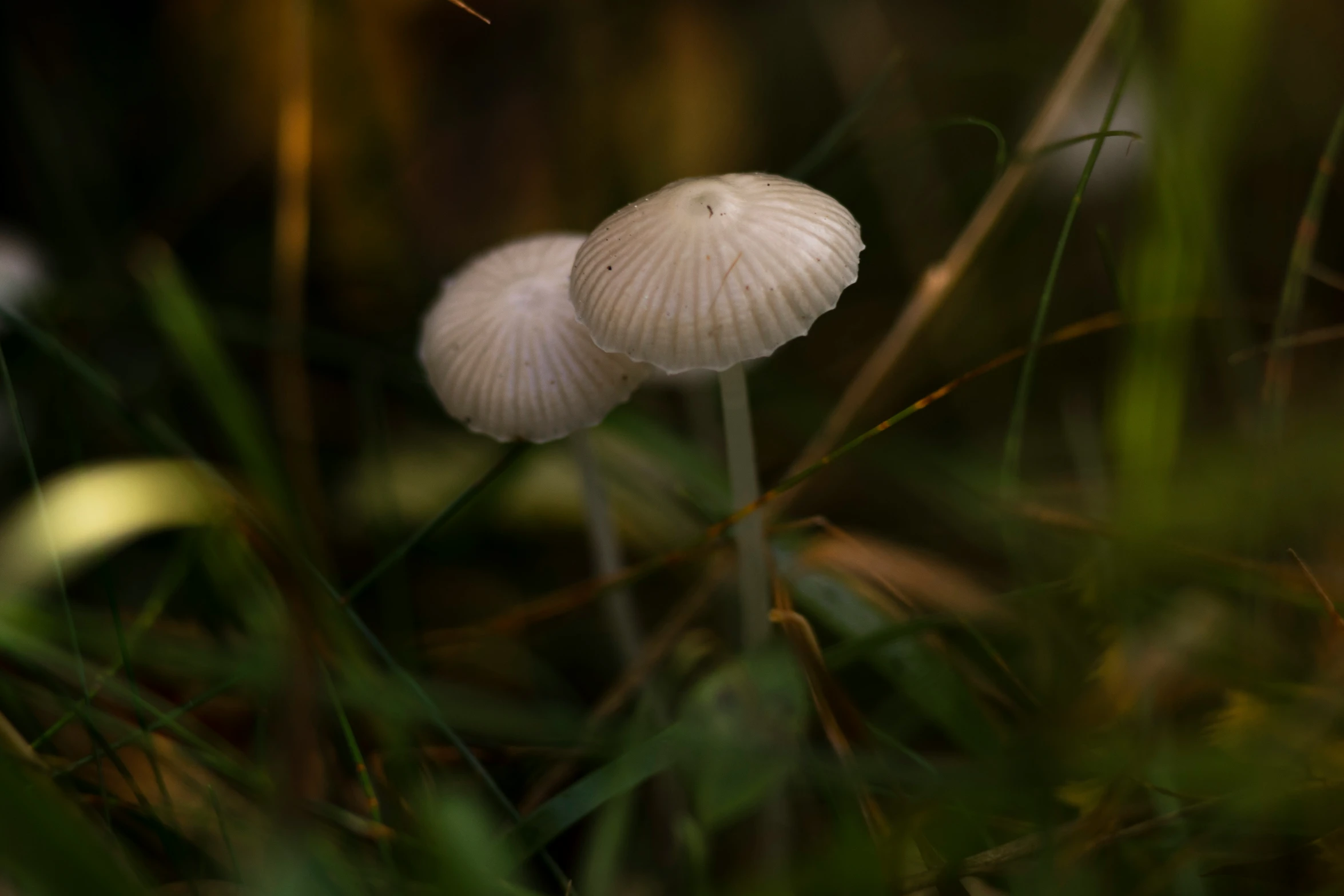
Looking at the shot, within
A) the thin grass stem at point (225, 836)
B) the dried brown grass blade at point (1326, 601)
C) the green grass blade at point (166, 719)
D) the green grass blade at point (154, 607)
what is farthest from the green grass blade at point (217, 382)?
the dried brown grass blade at point (1326, 601)

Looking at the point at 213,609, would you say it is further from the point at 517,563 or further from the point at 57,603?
the point at 517,563

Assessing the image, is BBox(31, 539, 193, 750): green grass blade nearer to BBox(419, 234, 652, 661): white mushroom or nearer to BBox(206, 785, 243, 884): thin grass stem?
BBox(206, 785, 243, 884): thin grass stem

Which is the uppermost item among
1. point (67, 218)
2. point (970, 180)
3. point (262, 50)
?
point (262, 50)

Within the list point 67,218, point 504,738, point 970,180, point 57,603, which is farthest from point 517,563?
point 67,218

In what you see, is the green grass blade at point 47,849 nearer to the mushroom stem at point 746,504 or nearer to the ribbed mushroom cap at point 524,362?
the ribbed mushroom cap at point 524,362

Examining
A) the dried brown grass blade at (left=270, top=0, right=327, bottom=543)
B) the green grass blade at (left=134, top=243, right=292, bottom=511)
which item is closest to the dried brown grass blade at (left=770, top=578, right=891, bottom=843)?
the green grass blade at (left=134, top=243, right=292, bottom=511)
